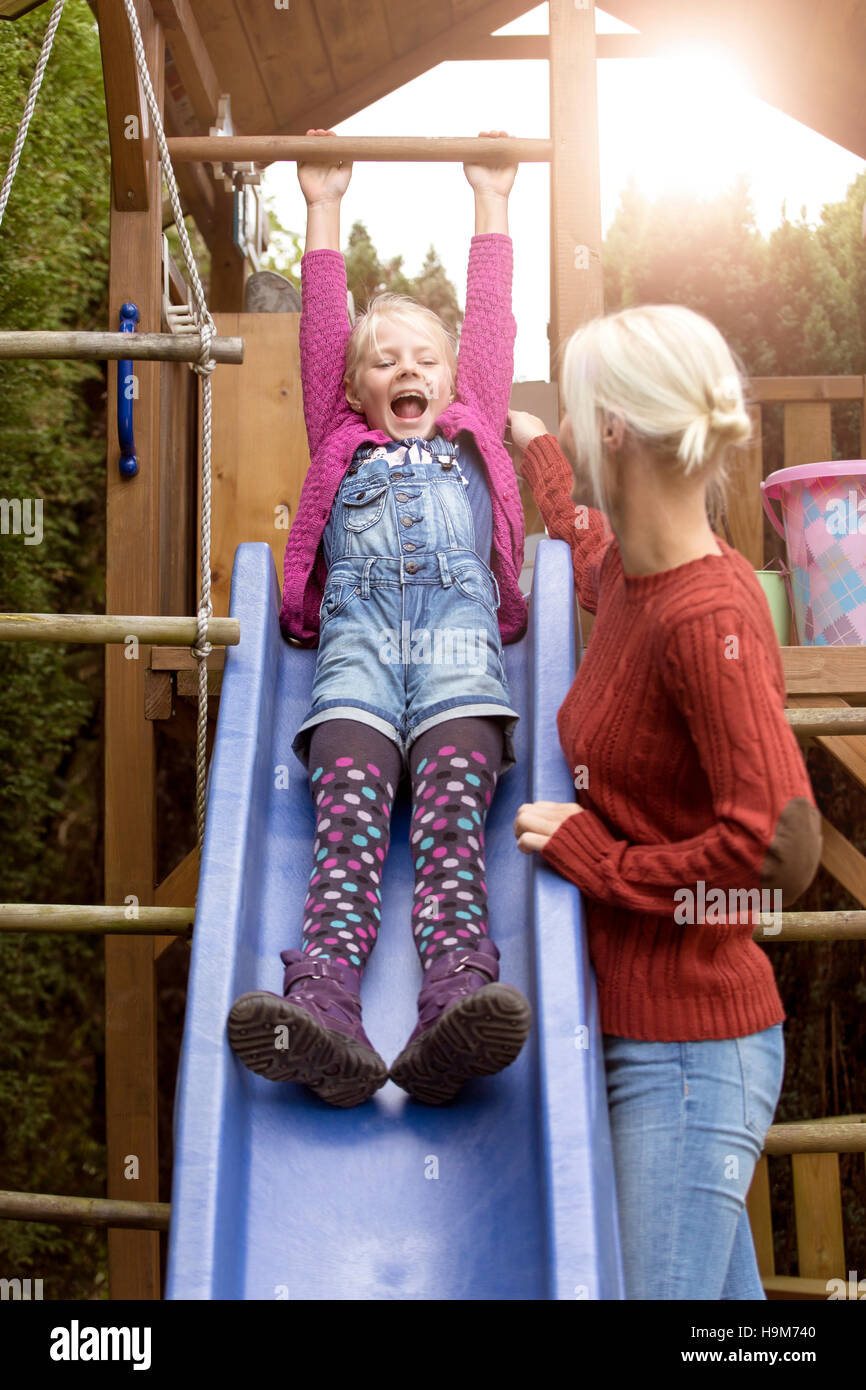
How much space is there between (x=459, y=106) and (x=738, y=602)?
7.46m

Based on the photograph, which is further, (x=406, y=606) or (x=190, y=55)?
(x=190, y=55)

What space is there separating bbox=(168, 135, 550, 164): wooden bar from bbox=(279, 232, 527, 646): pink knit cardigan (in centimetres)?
28

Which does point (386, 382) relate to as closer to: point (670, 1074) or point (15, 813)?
point (670, 1074)

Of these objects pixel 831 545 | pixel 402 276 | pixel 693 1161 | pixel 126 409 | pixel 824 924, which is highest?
pixel 402 276

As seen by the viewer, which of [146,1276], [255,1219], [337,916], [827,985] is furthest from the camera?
[827,985]

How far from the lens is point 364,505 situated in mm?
2225

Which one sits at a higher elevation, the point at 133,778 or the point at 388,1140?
the point at 133,778

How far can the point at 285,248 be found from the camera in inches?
311

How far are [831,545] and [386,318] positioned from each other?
1.16 m

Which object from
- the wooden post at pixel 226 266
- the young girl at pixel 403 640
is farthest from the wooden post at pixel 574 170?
the wooden post at pixel 226 266

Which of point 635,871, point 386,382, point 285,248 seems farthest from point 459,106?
point 635,871

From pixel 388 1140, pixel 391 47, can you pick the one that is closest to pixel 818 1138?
pixel 388 1140

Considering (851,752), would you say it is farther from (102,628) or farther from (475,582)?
(102,628)

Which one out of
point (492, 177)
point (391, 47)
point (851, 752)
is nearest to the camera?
point (492, 177)
